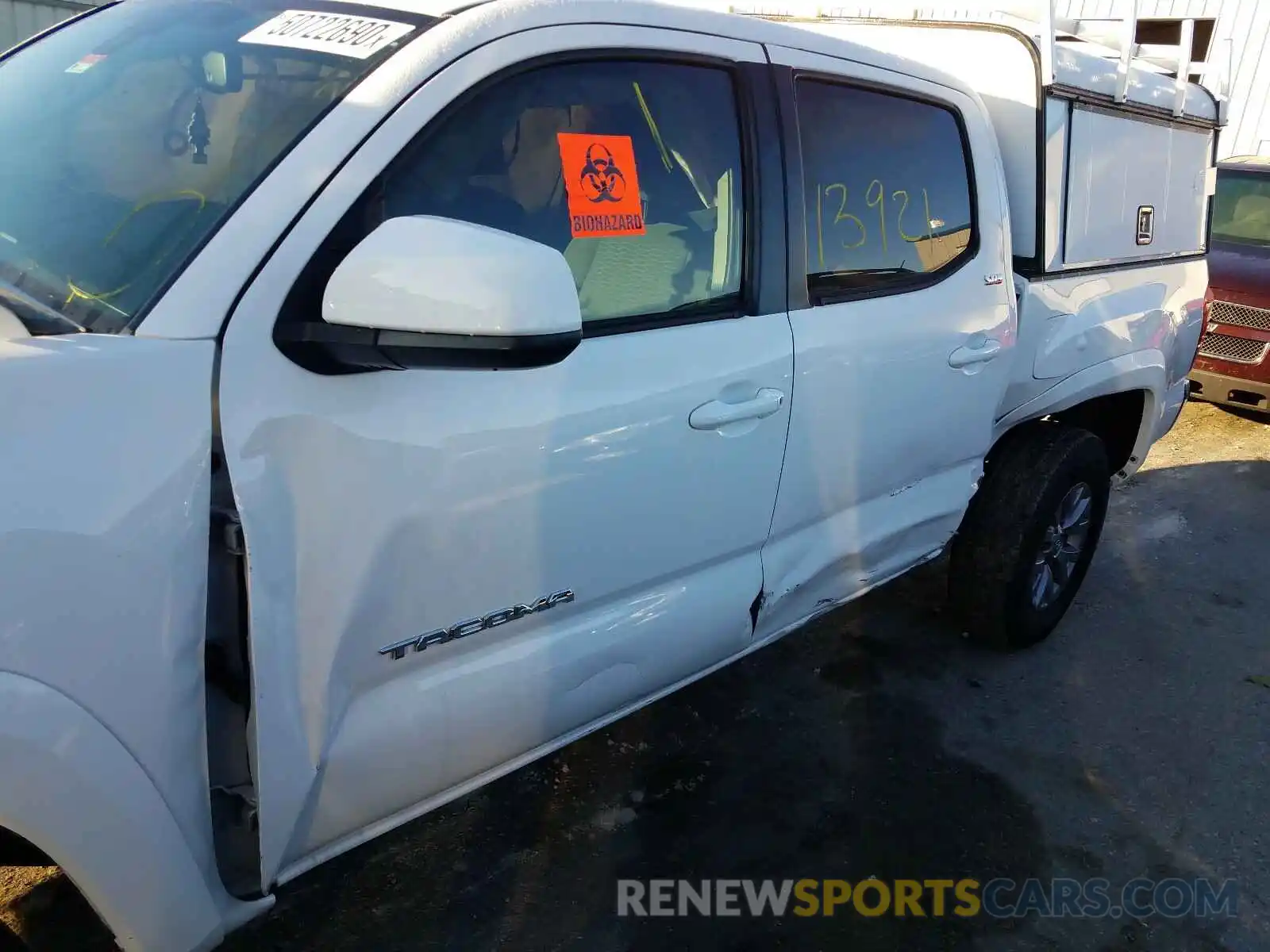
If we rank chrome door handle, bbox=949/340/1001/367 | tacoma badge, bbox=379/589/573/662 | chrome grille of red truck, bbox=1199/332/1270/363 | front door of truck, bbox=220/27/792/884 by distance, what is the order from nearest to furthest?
front door of truck, bbox=220/27/792/884 < tacoma badge, bbox=379/589/573/662 < chrome door handle, bbox=949/340/1001/367 < chrome grille of red truck, bbox=1199/332/1270/363

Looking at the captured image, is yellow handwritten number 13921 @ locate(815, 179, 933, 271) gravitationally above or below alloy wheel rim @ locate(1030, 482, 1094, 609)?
above

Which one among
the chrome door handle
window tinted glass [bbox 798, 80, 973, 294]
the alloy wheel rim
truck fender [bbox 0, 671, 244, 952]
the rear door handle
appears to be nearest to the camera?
truck fender [bbox 0, 671, 244, 952]

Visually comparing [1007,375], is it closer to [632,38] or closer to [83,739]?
[632,38]

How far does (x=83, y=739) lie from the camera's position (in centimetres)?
126

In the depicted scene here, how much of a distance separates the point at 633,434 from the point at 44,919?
1.61 meters

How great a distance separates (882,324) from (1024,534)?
1219 millimetres

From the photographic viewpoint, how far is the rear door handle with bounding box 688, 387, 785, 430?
2.05 meters

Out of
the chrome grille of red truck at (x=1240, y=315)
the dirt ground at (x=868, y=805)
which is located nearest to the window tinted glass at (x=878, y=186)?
the dirt ground at (x=868, y=805)

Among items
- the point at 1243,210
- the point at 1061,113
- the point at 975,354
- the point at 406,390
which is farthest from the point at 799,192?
the point at 1243,210

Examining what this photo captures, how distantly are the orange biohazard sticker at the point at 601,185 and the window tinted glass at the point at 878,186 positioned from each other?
562mm

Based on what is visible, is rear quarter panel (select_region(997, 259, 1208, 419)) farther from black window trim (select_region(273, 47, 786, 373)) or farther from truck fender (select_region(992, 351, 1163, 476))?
black window trim (select_region(273, 47, 786, 373))

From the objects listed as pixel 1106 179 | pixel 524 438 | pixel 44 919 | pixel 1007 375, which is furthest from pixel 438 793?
A: pixel 1106 179

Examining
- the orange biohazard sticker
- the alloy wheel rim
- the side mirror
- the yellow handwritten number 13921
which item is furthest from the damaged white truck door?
the side mirror

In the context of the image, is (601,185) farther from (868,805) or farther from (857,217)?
(868,805)
